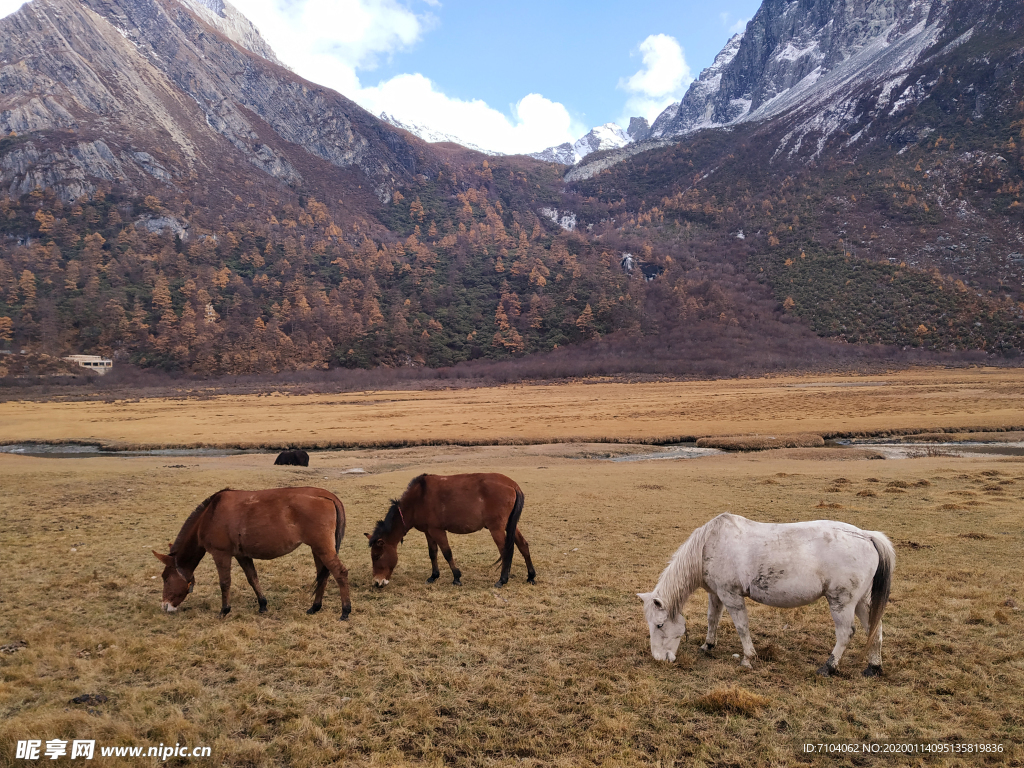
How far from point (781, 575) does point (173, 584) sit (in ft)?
29.6

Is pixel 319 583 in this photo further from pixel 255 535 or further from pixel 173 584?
pixel 173 584

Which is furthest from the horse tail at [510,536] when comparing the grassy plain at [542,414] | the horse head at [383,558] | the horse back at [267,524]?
the grassy plain at [542,414]

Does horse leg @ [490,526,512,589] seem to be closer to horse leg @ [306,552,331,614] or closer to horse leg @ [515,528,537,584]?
horse leg @ [515,528,537,584]

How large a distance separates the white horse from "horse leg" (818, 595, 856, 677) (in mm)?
10

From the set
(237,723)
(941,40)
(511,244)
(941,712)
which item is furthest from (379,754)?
(941,40)

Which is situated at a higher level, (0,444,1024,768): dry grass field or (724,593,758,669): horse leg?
(724,593,758,669): horse leg

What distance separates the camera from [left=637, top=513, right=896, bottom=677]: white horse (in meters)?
6.05

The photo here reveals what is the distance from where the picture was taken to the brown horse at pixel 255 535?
26.9ft

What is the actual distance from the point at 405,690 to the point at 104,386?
98.2 m

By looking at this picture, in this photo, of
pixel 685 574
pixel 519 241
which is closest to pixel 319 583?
pixel 685 574

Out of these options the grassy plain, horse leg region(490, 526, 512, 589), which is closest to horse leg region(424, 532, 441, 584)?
horse leg region(490, 526, 512, 589)

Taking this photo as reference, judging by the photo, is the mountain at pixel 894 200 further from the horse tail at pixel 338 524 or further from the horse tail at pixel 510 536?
the horse tail at pixel 338 524

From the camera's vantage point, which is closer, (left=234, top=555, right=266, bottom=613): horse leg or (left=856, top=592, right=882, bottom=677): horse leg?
(left=856, top=592, right=882, bottom=677): horse leg

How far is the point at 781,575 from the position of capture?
6.12 m
